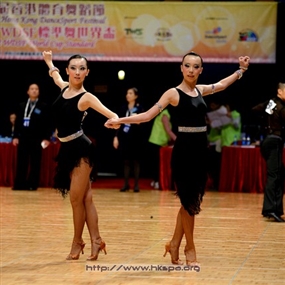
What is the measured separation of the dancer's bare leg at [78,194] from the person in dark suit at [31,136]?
6856 millimetres

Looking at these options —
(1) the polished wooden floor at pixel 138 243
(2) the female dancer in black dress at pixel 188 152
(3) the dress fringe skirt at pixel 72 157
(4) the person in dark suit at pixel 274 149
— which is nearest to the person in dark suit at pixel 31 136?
(1) the polished wooden floor at pixel 138 243

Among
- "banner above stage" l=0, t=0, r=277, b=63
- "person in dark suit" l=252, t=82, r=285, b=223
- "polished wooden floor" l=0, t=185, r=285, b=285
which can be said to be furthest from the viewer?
"banner above stage" l=0, t=0, r=277, b=63

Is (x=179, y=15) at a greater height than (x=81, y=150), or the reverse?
(x=179, y=15)

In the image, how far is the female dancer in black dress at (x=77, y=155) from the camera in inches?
285

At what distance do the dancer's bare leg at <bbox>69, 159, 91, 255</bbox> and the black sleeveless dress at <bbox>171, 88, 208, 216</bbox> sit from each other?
2.66 feet

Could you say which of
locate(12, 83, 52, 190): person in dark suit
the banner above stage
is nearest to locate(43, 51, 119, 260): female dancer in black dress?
locate(12, 83, 52, 190): person in dark suit

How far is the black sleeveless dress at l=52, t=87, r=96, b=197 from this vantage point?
724cm

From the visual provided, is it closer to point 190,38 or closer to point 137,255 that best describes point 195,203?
point 137,255

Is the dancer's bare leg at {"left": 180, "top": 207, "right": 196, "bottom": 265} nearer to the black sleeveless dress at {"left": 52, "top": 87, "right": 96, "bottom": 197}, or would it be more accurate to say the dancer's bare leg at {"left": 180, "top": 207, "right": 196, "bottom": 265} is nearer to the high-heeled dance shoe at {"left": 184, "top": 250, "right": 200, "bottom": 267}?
the high-heeled dance shoe at {"left": 184, "top": 250, "right": 200, "bottom": 267}

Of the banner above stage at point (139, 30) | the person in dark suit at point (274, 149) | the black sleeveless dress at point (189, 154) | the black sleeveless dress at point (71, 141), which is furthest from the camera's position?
the banner above stage at point (139, 30)

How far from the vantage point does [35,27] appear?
15.0 m

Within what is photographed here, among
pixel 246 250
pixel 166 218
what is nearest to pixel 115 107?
pixel 166 218

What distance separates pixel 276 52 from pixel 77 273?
29.1ft

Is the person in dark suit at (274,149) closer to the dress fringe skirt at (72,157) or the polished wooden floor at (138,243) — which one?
the polished wooden floor at (138,243)
